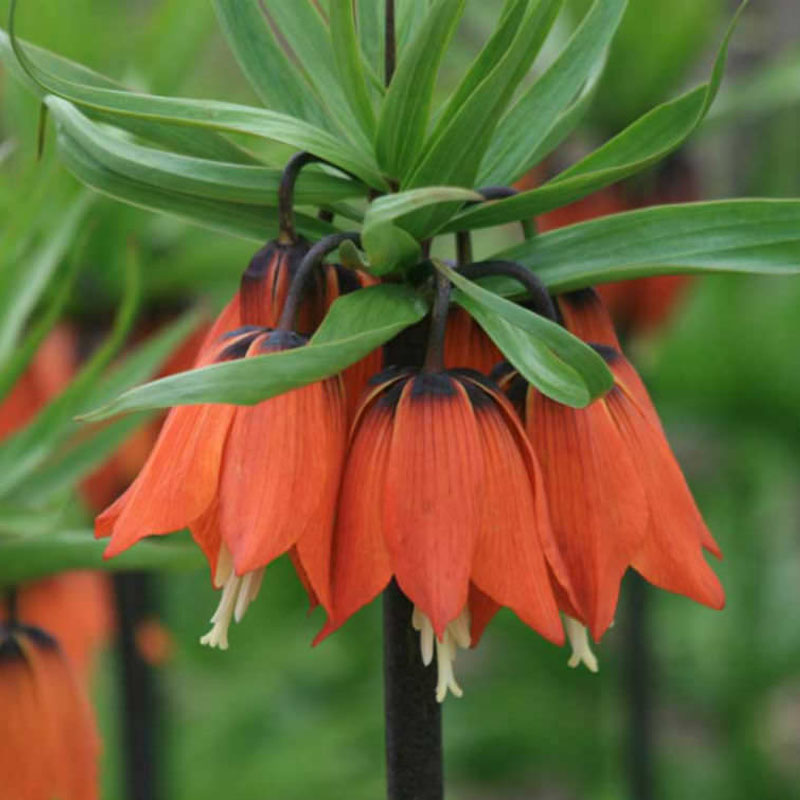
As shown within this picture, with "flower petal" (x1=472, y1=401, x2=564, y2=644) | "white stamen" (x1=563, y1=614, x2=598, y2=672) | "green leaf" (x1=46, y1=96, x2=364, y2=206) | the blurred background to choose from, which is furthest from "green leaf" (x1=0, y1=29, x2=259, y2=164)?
the blurred background

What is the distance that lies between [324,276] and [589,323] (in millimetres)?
157

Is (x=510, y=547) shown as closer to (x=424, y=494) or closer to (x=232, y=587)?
(x=424, y=494)

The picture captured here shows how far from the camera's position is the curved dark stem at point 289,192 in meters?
0.87

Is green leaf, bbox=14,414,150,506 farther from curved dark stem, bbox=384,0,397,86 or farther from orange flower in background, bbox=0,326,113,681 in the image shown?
curved dark stem, bbox=384,0,397,86

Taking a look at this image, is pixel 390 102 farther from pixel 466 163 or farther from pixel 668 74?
pixel 668 74

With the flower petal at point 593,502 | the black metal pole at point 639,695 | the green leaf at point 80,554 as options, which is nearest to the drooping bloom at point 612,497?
the flower petal at point 593,502

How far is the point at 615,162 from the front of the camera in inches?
35.3

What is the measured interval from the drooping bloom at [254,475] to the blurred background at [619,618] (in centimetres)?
96

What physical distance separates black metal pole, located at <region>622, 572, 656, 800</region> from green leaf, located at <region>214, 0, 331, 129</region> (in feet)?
5.18

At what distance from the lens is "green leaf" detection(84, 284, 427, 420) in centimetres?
76

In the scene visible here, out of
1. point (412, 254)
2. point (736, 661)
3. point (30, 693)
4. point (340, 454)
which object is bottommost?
point (736, 661)

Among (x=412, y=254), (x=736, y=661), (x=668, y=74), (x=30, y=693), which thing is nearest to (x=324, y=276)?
(x=412, y=254)

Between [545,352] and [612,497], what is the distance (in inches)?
3.6

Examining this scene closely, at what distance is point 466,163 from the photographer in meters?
0.86
